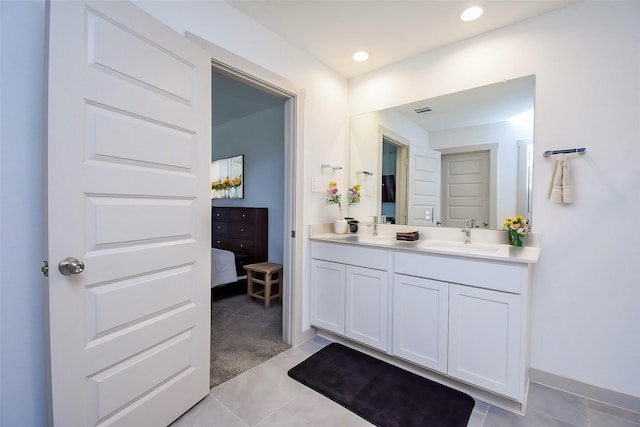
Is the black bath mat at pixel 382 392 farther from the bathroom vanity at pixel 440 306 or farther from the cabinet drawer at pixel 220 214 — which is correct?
the cabinet drawer at pixel 220 214

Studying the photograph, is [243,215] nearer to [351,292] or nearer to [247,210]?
[247,210]

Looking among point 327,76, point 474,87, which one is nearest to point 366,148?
point 327,76

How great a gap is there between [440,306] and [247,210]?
9.95ft

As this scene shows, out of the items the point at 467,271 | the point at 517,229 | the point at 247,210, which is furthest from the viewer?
the point at 247,210

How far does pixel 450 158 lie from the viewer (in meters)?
2.42

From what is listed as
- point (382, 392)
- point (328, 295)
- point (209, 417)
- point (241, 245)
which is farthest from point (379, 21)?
point (241, 245)

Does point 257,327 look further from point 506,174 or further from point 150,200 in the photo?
point 506,174

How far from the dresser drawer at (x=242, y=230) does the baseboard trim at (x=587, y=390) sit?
3.33 metres

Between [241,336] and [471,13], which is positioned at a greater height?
[471,13]

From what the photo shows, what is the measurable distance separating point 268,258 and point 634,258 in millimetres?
3623

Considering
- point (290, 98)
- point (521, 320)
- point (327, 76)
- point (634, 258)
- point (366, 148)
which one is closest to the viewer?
point (521, 320)

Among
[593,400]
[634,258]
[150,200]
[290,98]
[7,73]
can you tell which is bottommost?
[593,400]

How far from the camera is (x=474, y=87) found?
2.22m

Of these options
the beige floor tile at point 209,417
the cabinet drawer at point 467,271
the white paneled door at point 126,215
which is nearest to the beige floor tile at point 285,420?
the beige floor tile at point 209,417
